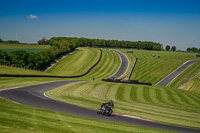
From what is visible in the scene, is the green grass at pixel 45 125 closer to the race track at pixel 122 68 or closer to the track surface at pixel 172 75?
the track surface at pixel 172 75

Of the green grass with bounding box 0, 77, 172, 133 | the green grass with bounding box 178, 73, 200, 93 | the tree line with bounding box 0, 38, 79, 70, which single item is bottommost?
the green grass with bounding box 178, 73, 200, 93

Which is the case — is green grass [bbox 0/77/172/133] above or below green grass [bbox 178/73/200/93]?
above

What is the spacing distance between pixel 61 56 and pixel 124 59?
49.2 metres

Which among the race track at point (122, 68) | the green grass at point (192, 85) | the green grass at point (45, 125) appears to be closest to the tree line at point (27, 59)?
the race track at point (122, 68)

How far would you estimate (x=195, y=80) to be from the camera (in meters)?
73.3

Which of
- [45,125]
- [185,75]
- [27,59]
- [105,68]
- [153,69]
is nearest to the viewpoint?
[45,125]

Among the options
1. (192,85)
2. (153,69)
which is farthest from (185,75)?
(153,69)

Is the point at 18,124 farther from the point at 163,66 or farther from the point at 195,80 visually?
the point at 163,66

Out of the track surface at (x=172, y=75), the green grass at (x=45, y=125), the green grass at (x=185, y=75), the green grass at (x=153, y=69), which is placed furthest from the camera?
the green grass at (x=153, y=69)

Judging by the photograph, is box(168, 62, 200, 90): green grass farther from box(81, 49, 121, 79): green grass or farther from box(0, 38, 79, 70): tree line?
box(0, 38, 79, 70): tree line

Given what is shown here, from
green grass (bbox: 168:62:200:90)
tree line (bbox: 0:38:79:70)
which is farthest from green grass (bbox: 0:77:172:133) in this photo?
tree line (bbox: 0:38:79:70)

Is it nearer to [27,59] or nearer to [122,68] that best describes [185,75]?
[122,68]

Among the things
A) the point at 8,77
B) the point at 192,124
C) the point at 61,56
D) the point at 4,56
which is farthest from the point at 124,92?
the point at 61,56

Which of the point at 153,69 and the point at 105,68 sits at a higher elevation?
the point at 153,69
